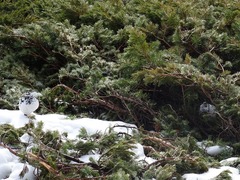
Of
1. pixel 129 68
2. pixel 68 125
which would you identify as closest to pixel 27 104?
pixel 68 125

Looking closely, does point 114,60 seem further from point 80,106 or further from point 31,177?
point 31,177

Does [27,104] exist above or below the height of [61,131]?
above

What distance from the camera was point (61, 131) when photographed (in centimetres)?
312

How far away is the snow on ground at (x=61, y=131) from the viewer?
2.64 metres

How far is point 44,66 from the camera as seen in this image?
457 cm

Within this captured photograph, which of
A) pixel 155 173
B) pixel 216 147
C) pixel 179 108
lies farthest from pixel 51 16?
pixel 155 173

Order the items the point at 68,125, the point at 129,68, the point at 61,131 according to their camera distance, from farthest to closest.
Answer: the point at 129,68
the point at 68,125
the point at 61,131

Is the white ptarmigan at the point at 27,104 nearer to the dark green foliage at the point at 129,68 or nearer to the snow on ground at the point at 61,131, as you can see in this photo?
the snow on ground at the point at 61,131

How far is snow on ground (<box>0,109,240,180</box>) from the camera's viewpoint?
2.64 m

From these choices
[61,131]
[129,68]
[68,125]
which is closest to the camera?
[61,131]

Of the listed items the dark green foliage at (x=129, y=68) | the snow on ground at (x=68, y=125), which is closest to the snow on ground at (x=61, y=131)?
the snow on ground at (x=68, y=125)

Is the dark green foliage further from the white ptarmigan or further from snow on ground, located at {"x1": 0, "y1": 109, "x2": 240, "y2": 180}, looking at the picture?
the white ptarmigan

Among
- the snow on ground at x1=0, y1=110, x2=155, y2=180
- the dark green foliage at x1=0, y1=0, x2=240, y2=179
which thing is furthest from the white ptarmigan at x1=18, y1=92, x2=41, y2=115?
the dark green foliage at x1=0, y1=0, x2=240, y2=179

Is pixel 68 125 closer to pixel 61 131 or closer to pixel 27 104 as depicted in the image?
pixel 61 131
